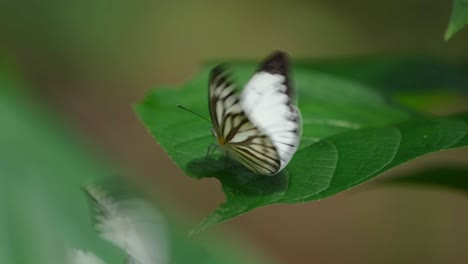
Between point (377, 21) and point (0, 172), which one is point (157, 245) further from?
point (377, 21)

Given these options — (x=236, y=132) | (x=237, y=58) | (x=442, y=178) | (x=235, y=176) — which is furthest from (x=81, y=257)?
(x=237, y=58)

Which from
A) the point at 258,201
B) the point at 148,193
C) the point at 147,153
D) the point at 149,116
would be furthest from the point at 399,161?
the point at 147,153

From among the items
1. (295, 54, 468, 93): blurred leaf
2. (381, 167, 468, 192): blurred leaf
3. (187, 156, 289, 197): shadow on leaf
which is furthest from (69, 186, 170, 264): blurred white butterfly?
(295, 54, 468, 93): blurred leaf

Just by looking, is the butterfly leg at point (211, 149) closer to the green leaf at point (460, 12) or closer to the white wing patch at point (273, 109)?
the white wing patch at point (273, 109)

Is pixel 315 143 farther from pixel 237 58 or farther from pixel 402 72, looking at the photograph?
pixel 237 58

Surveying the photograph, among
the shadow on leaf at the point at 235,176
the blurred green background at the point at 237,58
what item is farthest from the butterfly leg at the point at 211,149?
the blurred green background at the point at 237,58
